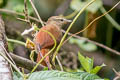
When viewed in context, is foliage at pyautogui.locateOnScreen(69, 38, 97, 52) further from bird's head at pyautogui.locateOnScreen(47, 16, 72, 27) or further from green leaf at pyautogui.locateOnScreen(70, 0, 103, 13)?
bird's head at pyautogui.locateOnScreen(47, 16, 72, 27)

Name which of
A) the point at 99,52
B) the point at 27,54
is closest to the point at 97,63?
the point at 99,52

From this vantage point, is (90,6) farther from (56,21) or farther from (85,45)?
(56,21)

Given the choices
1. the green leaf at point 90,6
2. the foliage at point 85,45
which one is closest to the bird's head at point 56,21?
the green leaf at point 90,6

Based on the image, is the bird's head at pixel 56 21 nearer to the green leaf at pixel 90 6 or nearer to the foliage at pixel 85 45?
the green leaf at pixel 90 6

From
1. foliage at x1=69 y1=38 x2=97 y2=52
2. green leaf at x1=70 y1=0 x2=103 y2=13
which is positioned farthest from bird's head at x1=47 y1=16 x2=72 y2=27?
foliage at x1=69 y1=38 x2=97 y2=52

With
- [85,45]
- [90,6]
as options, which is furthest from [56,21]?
[85,45]

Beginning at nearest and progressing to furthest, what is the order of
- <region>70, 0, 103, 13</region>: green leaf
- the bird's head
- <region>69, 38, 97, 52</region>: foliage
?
the bird's head → <region>70, 0, 103, 13</region>: green leaf → <region>69, 38, 97, 52</region>: foliage

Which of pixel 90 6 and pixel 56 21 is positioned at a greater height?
pixel 90 6

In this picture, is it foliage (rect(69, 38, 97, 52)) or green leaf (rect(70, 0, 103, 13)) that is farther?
foliage (rect(69, 38, 97, 52))

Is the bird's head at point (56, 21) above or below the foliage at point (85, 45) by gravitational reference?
above

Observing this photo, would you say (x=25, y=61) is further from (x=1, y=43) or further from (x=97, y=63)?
(x=97, y=63)

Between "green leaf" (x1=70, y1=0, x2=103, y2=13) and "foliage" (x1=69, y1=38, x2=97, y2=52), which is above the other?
"green leaf" (x1=70, y1=0, x2=103, y2=13)

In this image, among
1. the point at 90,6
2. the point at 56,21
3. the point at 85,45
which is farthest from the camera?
the point at 85,45
